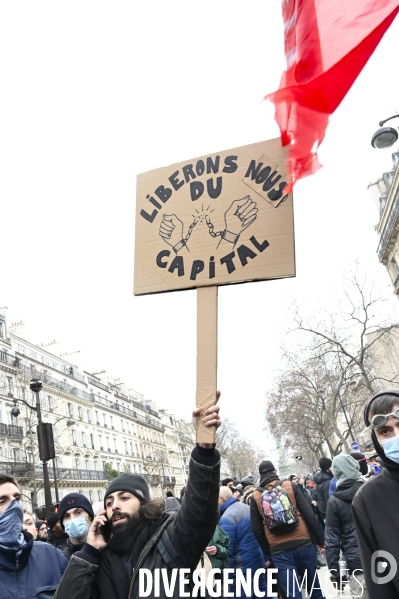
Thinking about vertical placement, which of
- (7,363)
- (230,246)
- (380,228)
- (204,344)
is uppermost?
(380,228)

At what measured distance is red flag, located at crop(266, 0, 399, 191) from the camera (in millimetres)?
2814

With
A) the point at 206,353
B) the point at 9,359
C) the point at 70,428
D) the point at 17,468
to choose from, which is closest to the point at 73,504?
the point at 206,353

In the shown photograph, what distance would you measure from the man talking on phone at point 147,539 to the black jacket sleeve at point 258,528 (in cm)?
366

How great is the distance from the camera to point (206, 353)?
2676 millimetres

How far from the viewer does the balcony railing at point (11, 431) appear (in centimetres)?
3425

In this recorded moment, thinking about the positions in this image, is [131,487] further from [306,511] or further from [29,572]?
[306,511]

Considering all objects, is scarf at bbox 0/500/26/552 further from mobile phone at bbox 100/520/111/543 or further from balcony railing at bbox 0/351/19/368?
balcony railing at bbox 0/351/19/368

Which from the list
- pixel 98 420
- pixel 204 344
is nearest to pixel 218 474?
pixel 204 344

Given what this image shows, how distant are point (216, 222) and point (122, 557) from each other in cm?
191

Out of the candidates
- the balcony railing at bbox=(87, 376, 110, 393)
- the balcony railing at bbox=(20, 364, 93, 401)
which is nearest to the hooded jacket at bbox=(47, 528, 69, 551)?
the balcony railing at bbox=(20, 364, 93, 401)

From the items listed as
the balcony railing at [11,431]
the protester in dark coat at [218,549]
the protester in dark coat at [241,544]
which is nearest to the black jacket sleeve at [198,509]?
the protester in dark coat at [218,549]

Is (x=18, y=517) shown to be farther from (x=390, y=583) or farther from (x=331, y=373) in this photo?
(x=331, y=373)

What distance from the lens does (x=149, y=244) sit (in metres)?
3.20

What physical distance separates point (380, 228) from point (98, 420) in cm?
3296
